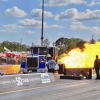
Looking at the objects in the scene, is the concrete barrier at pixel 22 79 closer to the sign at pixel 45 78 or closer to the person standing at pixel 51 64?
the sign at pixel 45 78

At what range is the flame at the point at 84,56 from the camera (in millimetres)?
24547

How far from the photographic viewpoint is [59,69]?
1232 inches

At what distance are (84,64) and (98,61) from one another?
2.04 metres

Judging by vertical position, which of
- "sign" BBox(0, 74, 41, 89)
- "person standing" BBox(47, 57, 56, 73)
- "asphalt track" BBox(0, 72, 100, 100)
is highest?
"person standing" BBox(47, 57, 56, 73)

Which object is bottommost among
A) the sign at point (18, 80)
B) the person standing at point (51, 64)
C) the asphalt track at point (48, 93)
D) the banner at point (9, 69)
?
the asphalt track at point (48, 93)

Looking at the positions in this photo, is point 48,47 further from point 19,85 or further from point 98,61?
point 19,85

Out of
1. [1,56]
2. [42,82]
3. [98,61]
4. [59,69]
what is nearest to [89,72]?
[98,61]

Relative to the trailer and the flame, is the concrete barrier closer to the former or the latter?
the flame

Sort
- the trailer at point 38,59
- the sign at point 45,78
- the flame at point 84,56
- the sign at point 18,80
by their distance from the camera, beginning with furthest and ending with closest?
the trailer at point 38,59
the flame at point 84,56
the sign at point 45,78
the sign at point 18,80

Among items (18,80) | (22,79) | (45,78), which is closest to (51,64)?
(45,78)

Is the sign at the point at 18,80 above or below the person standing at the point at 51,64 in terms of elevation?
below

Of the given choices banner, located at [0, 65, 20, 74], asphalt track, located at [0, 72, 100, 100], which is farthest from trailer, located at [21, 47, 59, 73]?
asphalt track, located at [0, 72, 100, 100]

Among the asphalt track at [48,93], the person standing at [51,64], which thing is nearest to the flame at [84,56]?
the person standing at [51,64]

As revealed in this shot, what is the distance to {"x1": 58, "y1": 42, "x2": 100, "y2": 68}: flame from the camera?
80.5 ft
